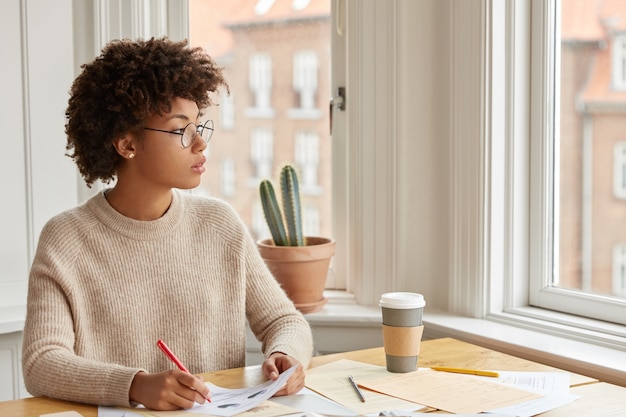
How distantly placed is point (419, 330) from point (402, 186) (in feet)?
2.61

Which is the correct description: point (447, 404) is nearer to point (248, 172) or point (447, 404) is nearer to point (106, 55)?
point (106, 55)

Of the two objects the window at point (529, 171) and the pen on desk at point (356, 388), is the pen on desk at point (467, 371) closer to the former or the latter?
the pen on desk at point (356, 388)

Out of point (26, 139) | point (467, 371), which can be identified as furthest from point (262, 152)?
point (467, 371)

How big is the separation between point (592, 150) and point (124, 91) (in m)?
1.21

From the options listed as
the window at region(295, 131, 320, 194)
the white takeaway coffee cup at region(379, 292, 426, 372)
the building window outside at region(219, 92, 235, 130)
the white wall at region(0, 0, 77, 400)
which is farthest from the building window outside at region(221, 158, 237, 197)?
the white takeaway coffee cup at region(379, 292, 426, 372)

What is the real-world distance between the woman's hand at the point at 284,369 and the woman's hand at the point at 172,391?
162mm

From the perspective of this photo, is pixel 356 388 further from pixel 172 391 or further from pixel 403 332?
pixel 172 391

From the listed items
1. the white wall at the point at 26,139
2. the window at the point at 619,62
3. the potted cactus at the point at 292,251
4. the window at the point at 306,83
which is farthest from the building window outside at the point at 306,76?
the window at the point at 619,62

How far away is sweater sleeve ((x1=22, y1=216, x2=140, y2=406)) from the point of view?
1486 millimetres

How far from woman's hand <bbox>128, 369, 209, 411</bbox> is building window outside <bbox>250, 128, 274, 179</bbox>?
1308 millimetres

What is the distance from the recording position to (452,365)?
5.71 ft

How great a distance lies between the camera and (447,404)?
4.81 ft

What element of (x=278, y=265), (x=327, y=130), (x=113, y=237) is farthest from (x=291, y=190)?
(x=113, y=237)

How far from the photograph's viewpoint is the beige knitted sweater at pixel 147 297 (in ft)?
5.32
